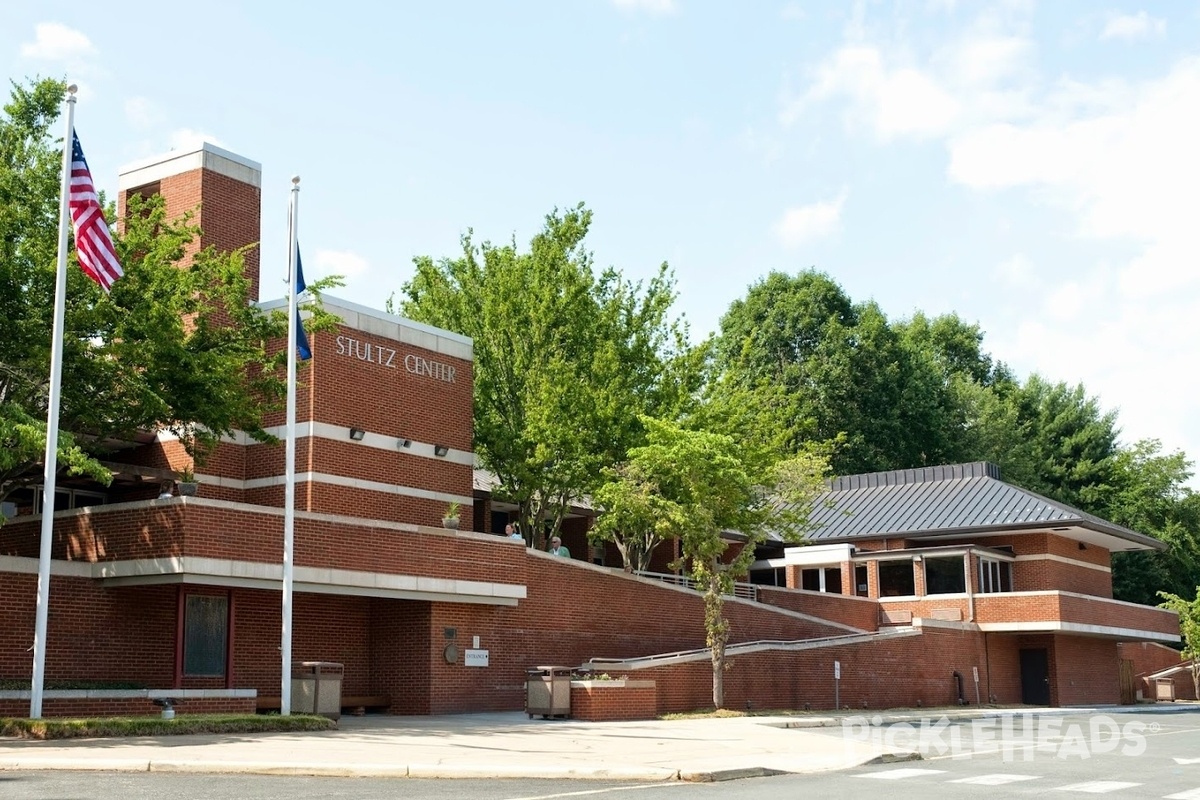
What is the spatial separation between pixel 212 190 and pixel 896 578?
28.7 meters

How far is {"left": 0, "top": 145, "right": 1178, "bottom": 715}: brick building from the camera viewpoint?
2392 cm

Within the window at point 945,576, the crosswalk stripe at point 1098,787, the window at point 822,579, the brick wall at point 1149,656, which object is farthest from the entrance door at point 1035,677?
the crosswalk stripe at point 1098,787

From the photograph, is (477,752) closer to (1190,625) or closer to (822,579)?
(822,579)

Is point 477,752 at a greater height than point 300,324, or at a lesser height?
lesser

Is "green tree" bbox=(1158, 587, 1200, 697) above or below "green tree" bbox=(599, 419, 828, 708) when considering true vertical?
below

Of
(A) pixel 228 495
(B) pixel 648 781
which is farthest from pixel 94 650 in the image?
(B) pixel 648 781

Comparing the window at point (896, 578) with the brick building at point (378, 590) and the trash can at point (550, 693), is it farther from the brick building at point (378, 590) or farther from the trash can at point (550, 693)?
the trash can at point (550, 693)

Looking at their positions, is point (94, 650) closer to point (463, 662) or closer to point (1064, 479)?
point (463, 662)

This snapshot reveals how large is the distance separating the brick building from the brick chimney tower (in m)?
0.06

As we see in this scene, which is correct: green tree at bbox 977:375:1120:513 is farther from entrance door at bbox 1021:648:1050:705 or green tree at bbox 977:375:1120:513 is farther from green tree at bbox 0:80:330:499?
green tree at bbox 0:80:330:499

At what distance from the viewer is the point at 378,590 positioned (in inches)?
1066

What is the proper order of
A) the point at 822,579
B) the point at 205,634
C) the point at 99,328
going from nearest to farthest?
1. the point at 99,328
2. the point at 205,634
3. the point at 822,579

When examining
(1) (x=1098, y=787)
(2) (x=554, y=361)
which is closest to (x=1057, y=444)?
(2) (x=554, y=361)

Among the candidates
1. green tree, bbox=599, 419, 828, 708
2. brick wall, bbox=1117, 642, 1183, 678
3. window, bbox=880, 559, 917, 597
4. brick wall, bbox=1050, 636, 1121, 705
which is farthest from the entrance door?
green tree, bbox=599, 419, 828, 708
